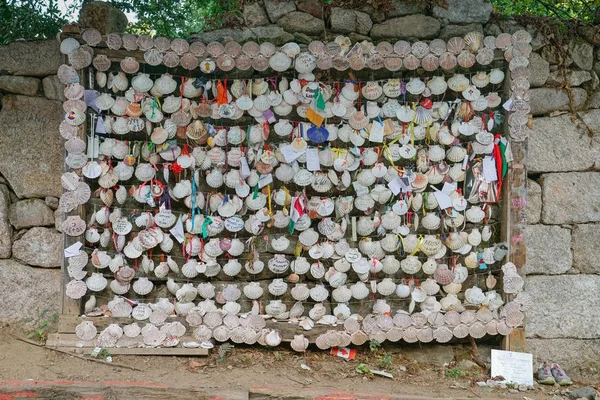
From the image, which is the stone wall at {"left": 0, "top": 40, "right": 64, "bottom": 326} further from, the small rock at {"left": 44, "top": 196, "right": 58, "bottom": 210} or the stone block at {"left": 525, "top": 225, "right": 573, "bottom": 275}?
the stone block at {"left": 525, "top": 225, "right": 573, "bottom": 275}

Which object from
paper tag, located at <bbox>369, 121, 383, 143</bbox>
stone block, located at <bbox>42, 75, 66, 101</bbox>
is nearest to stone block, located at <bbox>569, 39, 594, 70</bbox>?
paper tag, located at <bbox>369, 121, 383, 143</bbox>

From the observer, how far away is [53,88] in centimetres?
372

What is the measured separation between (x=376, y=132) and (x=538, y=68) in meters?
1.25

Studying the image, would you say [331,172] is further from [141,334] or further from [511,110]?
[141,334]

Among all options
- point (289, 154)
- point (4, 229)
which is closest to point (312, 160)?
point (289, 154)

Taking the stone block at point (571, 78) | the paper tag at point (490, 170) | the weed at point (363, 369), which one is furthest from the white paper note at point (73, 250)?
the stone block at point (571, 78)

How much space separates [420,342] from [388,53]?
197 cm

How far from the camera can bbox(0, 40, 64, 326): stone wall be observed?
367 cm

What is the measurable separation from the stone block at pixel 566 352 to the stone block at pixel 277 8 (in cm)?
281

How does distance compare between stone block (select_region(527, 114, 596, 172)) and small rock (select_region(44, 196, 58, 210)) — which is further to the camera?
stone block (select_region(527, 114, 596, 172))

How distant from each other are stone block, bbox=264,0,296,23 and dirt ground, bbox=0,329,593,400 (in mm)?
2265

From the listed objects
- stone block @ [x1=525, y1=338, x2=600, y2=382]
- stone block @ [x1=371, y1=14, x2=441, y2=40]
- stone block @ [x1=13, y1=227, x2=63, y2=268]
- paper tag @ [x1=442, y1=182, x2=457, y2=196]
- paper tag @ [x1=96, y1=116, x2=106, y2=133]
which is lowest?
stone block @ [x1=525, y1=338, x2=600, y2=382]

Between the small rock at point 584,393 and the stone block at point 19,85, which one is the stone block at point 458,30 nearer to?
the small rock at point 584,393

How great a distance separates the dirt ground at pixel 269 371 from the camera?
3275mm
